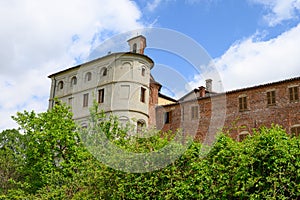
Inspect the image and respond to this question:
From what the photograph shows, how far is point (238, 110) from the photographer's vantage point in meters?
32.8

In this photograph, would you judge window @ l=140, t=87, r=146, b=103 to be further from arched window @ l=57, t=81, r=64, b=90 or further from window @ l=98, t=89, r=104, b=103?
arched window @ l=57, t=81, r=64, b=90

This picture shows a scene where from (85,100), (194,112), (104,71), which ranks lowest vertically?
→ (194,112)

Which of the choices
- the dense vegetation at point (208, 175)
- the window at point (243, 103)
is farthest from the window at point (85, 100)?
the dense vegetation at point (208, 175)

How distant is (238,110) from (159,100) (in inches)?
370

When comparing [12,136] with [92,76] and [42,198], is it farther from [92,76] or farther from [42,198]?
[42,198]

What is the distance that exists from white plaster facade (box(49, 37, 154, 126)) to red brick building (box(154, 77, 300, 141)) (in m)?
2.41

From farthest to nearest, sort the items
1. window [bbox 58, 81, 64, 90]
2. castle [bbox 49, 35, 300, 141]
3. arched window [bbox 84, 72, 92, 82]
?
window [bbox 58, 81, 64, 90], arched window [bbox 84, 72, 92, 82], castle [bbox 49, 35, 300, 141]

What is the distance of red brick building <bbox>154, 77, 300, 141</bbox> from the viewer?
30.3 m

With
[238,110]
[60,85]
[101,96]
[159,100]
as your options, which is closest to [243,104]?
[238,110]

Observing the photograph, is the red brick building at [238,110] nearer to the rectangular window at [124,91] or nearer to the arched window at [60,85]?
the rectangular window at [124,91]

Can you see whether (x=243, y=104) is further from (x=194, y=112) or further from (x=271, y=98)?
(x=194, y=112)

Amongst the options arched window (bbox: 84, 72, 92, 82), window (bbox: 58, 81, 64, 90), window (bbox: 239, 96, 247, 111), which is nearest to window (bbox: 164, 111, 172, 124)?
window (bbox: 239, 96, 247, 111)

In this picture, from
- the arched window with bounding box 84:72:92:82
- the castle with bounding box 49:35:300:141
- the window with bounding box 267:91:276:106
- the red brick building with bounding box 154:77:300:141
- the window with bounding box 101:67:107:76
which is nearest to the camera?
the red brick building with bounding box 154:77:300:141

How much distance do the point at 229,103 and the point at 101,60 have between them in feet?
39.9
